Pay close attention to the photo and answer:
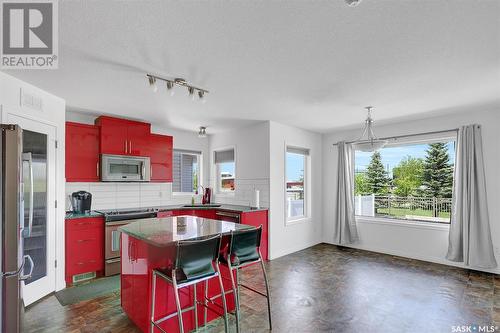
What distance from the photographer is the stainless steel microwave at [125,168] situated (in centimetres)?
416

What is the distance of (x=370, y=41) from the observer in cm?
207

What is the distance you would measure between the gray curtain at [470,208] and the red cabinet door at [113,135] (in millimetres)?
5346

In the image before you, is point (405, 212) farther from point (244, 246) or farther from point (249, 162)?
point (244, 246)

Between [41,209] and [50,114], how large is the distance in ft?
3.82

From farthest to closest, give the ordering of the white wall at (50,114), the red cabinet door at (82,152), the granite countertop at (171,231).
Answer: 1. the red cabinet door at (82,152)
2. the white wall at (50,114)
3. the granite countertop at (171,231)

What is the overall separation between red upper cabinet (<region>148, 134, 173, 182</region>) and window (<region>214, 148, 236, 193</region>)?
4.14ft

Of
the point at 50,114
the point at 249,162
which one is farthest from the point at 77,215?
the point at 249,162

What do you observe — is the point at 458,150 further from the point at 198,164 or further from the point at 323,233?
the point at 198,164

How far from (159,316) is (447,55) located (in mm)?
3301

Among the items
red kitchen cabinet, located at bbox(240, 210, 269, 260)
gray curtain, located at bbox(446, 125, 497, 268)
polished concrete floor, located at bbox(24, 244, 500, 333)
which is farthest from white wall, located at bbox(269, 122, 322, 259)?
gray curtain, located at bbox(446, 125, 497, 268)

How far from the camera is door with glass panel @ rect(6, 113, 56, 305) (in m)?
3.03

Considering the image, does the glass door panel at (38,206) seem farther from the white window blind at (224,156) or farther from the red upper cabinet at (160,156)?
the white window blind at (224,156)
